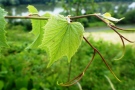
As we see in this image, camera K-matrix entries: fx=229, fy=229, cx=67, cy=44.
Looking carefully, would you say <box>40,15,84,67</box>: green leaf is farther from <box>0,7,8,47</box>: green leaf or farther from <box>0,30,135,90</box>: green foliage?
<box>0,30,135,90</box>: green foliage

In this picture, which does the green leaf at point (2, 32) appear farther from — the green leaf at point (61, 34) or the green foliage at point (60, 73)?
the green foliage at point (60, 73)

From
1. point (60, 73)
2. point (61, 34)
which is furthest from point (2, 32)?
point (60, 73)

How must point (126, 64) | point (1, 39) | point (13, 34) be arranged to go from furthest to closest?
1. point (13, 34)
2. point (126, 64)
3. point (1, 39)

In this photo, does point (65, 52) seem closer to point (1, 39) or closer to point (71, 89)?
point (1, 39)

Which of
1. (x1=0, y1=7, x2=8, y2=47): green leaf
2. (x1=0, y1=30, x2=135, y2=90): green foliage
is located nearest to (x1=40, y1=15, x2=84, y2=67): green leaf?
(x1=0, y1=7, x2=8, y2=47): green leaf

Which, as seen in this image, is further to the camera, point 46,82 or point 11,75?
point 46,82

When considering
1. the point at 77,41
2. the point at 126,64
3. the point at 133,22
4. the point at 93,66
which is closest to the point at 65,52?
the point at 77,41

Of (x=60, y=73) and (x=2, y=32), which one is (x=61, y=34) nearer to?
(x=2, y=32)

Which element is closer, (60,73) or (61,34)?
(61,34)
